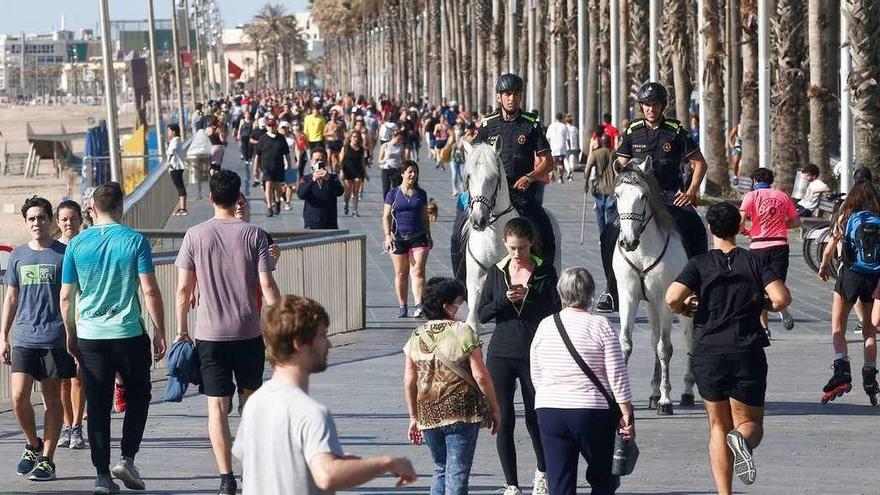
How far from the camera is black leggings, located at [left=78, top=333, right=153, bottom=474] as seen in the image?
10469 millimetres

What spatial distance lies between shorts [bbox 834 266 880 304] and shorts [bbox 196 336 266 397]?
18.4ft

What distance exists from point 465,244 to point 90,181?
93.9ft

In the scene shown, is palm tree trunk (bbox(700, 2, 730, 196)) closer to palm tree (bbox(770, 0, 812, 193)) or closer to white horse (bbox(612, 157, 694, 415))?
palm tree (bbox(770, 0, 812, 193))

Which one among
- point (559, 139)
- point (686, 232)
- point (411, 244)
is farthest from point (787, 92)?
point (686, 232)

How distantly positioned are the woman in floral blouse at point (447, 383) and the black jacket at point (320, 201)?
14.2 m

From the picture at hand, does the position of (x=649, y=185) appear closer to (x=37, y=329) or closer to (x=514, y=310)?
(x=514, y=310)

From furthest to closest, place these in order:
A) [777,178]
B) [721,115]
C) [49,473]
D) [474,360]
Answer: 1. [721,115]
2. [777,178]
3. [49,473]
4. [474,360]

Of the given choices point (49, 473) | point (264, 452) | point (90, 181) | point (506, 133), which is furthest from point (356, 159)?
point (264, 452)

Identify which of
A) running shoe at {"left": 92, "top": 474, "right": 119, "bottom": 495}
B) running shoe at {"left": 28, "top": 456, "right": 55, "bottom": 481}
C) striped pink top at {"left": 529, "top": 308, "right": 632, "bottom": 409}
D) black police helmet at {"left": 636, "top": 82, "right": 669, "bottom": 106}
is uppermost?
black police helmet at {"left": 636, "top": 82, "right": 669, "bottom": 106}

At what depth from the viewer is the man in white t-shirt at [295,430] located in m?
5.67

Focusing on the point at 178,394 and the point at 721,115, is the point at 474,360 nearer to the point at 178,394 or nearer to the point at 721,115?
the point at 178,394

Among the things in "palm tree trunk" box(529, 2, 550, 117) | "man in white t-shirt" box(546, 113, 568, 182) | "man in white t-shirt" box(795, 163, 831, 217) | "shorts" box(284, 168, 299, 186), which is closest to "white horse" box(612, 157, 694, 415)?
"man in white t-shirt" box(795, 163, 831, 217)

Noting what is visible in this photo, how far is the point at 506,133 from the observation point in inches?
578

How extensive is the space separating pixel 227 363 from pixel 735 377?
284 cm
